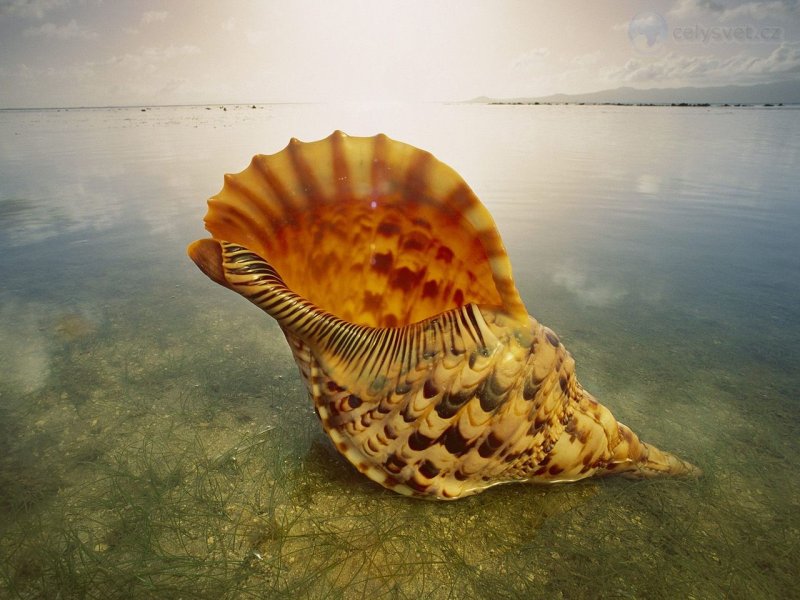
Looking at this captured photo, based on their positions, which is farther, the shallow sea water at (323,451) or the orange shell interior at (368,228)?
the orange shell interior at (368,228)

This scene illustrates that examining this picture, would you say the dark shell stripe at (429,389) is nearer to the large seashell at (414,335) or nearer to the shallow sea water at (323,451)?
the large seashell at (414,335)

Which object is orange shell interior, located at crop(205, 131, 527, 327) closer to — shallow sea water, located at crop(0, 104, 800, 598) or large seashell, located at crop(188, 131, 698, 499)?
large seashell, located at crop(188, 131, 698, 499)

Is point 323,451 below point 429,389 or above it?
below

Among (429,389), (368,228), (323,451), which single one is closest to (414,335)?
(429,389)

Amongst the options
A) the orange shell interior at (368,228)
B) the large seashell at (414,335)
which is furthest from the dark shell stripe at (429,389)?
the orange shell interior at (368,228)

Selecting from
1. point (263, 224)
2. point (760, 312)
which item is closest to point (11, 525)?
point (263, 224)

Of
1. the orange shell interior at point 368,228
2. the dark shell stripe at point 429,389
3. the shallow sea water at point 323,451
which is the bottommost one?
the shallow sea water at point 323,451

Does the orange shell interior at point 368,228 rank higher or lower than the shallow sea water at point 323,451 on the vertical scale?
higher

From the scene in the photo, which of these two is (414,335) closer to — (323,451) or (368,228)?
(368,228)
